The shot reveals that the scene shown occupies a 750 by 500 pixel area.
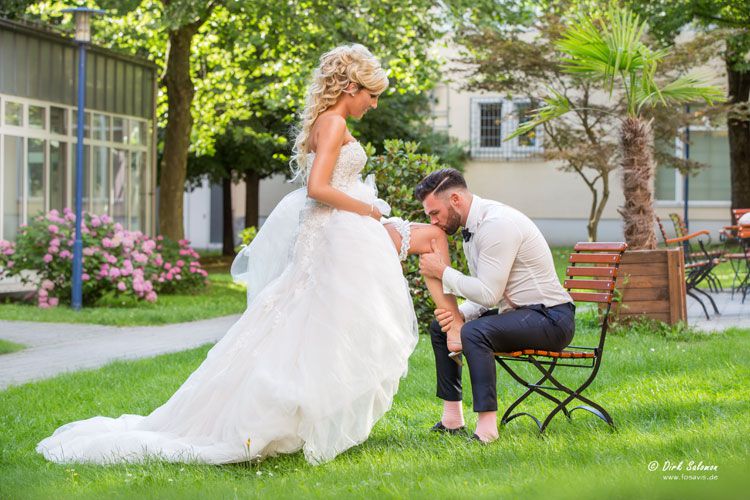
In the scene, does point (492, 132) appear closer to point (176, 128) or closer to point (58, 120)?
point (176, 128)

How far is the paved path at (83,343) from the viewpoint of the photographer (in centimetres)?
990

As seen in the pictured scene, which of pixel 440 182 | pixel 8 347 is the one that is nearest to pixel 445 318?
pixel 440 182

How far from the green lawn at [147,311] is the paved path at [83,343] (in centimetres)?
39

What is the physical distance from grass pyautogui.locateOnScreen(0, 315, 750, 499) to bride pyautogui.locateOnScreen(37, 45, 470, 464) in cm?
18

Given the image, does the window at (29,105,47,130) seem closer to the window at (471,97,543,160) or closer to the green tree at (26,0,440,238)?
the green tree at (26,0,440,238)

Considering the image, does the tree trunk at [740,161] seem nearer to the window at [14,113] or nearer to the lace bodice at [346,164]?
the window at [14,113]

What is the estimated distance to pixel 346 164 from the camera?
5.98m

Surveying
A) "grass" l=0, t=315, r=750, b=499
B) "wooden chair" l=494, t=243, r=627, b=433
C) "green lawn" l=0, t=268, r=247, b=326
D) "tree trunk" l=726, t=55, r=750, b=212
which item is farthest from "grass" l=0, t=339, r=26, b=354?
"tree trunk" l=726, t=55, r=750, b=212

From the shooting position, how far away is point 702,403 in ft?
21.6

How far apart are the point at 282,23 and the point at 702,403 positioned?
13.8 m

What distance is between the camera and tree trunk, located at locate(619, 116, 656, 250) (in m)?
10.8

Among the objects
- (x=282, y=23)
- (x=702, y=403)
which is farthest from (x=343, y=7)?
(x=702, y=403)

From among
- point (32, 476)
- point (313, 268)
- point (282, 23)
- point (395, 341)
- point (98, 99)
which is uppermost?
point (282, 23)

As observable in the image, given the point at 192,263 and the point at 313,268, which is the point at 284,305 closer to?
the point at 313,268
